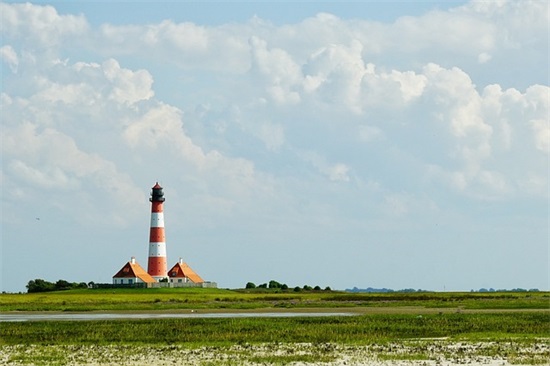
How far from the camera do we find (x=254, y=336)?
1912 inches

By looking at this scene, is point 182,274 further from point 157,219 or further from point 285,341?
point 285,341

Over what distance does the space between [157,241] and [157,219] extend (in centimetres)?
296

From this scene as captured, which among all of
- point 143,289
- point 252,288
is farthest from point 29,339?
point 252,288

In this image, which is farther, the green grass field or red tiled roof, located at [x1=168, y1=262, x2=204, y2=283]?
red tiled roof, located at [x1=168, y1=262, x2=204, y2=283]

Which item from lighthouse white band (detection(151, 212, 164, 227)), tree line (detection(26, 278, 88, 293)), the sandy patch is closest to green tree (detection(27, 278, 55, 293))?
tree line (detection(26, 278, 88, 293))

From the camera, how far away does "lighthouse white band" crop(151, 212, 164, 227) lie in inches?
5173

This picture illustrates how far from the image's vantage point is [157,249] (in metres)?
132

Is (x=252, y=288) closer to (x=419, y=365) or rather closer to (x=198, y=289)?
(x=198, y=289)

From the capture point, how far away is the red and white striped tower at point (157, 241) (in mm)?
131250

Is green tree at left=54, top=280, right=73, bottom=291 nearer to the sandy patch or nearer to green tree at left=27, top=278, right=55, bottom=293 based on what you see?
green tree at left=27, top=278, right=55, bottom=293

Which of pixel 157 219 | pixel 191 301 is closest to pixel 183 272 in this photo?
pixel 157 219

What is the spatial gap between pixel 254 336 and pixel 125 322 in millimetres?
14916

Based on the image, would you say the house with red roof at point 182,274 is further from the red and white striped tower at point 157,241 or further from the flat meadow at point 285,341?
the flat meadow at point 285,341

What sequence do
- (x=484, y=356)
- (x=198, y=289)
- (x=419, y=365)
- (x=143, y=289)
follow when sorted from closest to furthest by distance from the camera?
(x=419, y=365) → (x=484, y=356) → (x=143, y=289) → (x=198, y=289)
